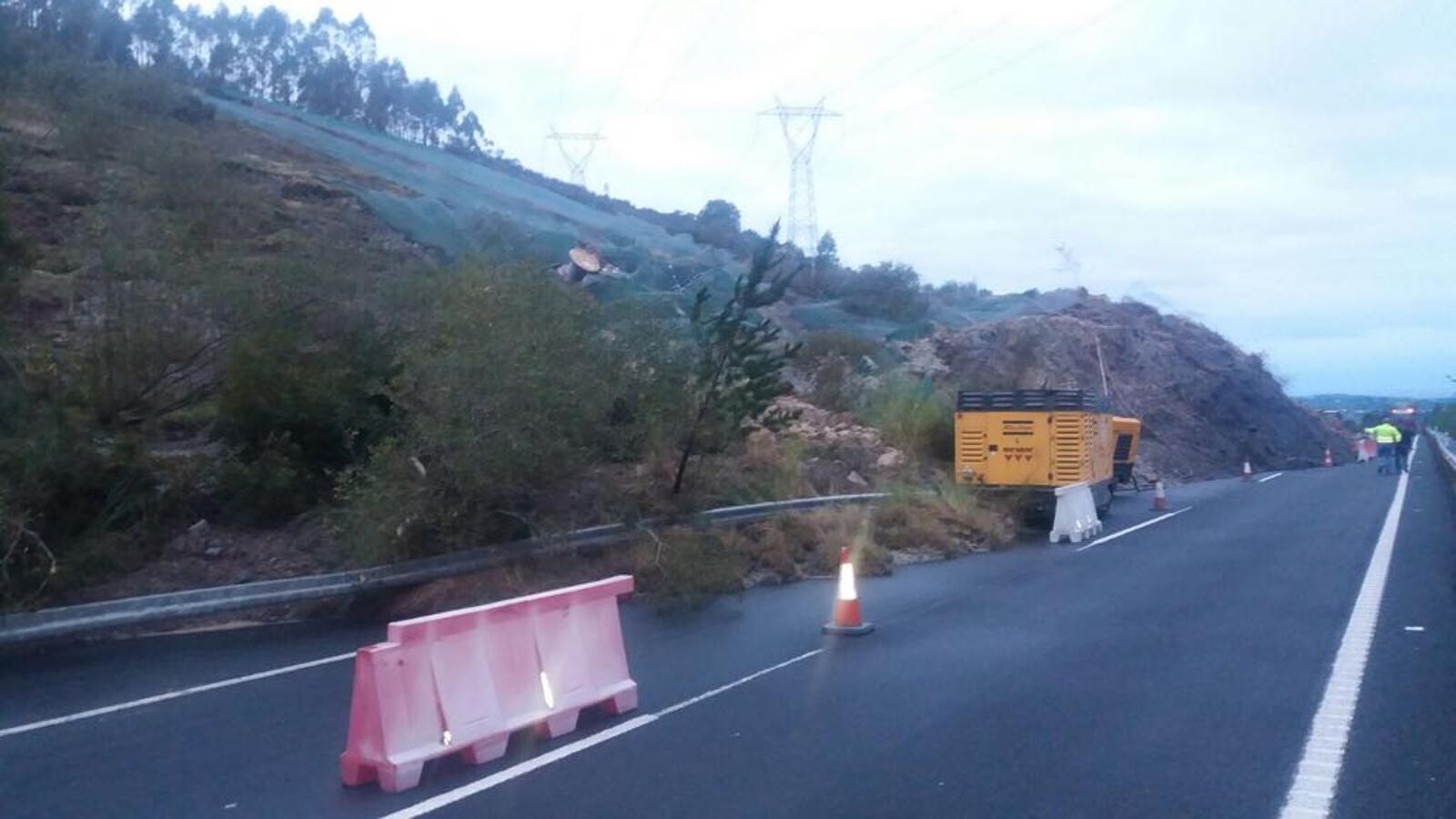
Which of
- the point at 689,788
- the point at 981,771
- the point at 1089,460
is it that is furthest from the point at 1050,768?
the point at 1089,460

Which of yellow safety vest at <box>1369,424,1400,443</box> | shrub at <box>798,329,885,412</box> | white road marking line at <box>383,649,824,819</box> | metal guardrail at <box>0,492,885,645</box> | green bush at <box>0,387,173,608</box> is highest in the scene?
shrub at <box>798,329,885,412</box>

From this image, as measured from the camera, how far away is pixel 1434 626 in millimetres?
14102

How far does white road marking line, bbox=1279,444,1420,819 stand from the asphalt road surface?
0.04m

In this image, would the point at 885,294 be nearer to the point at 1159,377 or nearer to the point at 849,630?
the point at 1159,377

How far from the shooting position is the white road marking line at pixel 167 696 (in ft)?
34.8

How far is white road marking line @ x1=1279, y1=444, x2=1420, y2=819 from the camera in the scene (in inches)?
320

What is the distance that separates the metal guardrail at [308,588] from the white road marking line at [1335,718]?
826 cm

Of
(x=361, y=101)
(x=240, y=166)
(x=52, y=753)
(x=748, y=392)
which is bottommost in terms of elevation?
(x=52, y=753)

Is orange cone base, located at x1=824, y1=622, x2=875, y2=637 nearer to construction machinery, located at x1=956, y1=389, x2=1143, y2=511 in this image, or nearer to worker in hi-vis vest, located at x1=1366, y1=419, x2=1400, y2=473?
construction machinery, located at x1=956, y1=389, x2=1143, y2=511

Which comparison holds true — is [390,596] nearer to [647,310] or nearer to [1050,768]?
[647,310]

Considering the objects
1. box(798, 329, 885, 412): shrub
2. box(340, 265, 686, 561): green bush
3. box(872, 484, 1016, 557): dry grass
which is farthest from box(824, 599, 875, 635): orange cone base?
box(798, 329, 885, 412): shrub

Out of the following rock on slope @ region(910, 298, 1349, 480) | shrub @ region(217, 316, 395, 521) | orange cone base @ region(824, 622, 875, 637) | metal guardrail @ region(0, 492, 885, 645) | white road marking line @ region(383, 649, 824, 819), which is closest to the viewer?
white road marking line @ region(383, 649, 824, 819)

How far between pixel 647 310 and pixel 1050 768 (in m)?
13.4

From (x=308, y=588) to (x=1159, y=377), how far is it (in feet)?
166
